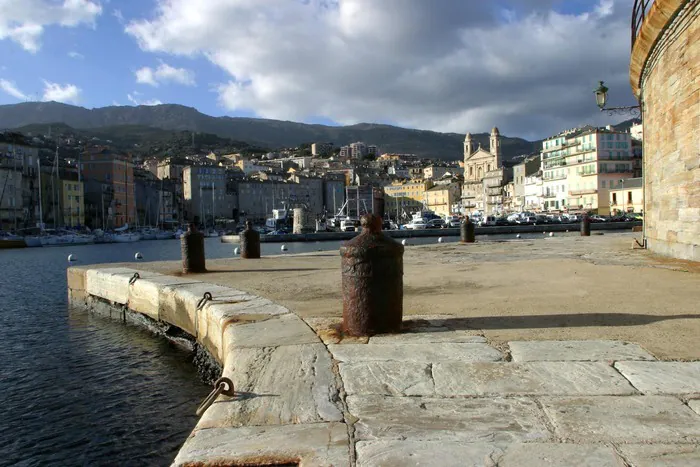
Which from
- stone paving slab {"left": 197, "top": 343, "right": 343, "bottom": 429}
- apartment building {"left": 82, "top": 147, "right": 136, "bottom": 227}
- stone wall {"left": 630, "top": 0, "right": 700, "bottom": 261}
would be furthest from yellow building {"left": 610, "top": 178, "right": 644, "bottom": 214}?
apartment building {"left": 82, "top": 147, "right": 136, "bottom": 227}

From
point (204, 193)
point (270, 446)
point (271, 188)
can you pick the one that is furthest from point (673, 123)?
point (271, 188)

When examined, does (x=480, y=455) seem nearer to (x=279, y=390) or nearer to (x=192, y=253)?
(x=279, y=390)

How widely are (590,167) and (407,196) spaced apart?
2706 inches

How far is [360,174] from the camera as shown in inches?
6486

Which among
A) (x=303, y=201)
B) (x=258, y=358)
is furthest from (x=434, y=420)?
(x=303, y=201)

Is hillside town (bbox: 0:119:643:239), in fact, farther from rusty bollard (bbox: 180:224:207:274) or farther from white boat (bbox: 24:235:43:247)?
rusty bollard (bbox: 180:224:207:274)

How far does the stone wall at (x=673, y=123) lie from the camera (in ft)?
29.9

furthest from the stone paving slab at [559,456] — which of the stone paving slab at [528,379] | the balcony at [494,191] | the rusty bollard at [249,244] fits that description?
the balcony at [494,191]

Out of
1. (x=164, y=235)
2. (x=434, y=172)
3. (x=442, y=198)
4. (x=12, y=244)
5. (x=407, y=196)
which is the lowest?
(x=12, y=244)

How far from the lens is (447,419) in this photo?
2.79m

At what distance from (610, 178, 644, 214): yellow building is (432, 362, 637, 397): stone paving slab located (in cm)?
7654

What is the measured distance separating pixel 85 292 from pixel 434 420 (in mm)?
11018

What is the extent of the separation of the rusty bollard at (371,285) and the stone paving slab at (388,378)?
84 centimetres

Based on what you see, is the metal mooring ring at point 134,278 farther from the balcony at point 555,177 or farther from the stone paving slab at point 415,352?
the balcony at point 555,177
